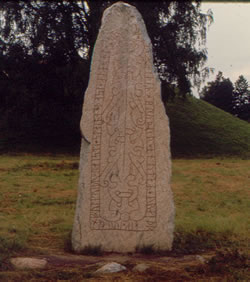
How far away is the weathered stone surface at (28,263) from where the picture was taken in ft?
13.4

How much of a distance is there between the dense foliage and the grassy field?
6.03 meters

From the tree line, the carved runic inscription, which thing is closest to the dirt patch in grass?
the carved runic inscription

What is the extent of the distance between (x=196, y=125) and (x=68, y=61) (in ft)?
25.9

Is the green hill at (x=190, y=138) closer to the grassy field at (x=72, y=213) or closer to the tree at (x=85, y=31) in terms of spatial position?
the tree at (x=85, y=31)

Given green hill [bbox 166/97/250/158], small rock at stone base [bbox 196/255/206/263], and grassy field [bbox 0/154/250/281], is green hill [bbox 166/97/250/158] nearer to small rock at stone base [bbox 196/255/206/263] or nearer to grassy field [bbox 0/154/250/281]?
grassy field [bbox 0/154/250/281]

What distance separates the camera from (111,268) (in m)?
4.00

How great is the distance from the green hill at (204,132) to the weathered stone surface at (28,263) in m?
14.0

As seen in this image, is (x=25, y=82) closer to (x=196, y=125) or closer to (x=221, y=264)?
(x=196, y=125)

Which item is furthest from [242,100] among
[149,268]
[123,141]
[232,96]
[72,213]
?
[149,268]

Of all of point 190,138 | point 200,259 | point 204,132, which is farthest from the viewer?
point 204,132

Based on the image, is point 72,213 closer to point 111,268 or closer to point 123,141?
point 123,141

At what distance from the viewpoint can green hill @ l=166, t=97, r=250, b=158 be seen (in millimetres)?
19328

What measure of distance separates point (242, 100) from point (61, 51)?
23820 mm

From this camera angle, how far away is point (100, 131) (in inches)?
198
